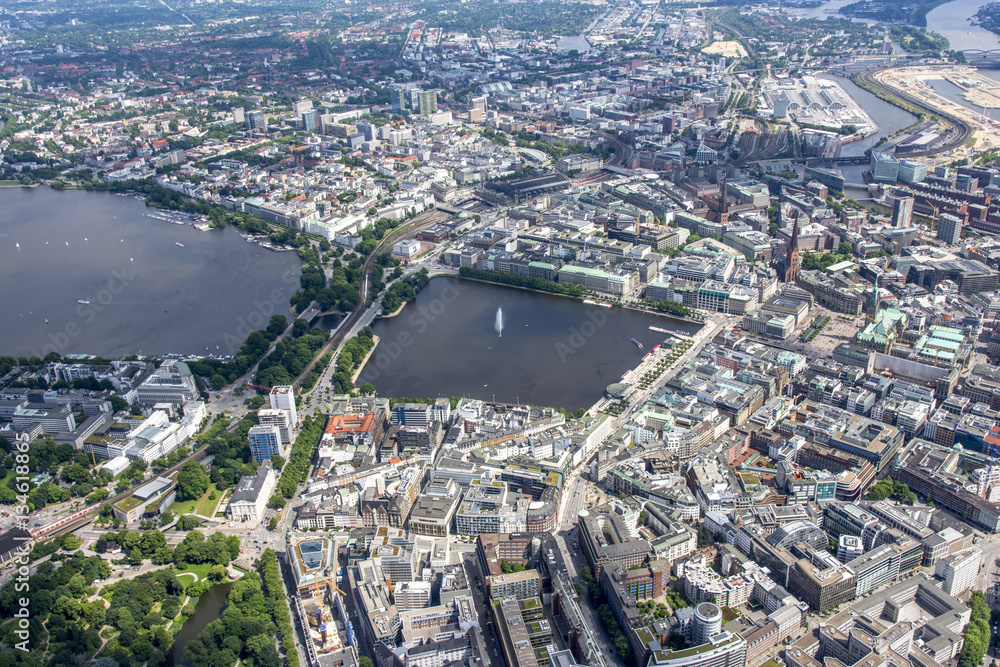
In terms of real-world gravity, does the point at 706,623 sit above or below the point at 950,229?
below

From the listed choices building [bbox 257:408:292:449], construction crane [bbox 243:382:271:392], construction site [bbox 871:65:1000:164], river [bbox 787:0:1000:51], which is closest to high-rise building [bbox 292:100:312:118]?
construction crane [bbox 243:382:271:392]

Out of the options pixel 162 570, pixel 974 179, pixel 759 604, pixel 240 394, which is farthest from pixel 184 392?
pixel 974 179

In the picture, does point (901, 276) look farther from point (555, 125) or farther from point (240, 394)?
point (555, 125)

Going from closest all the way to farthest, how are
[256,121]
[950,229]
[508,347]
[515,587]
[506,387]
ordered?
[515,587] → [506,387] → [508,347] → [950,229] → [256,121]

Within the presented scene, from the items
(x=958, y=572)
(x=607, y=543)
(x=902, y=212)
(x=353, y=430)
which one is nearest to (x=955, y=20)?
(x=902, y=212)

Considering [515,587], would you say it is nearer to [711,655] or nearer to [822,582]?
[711,655]

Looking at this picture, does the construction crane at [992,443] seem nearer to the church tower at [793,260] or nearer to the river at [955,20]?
the church tower at [793,260]

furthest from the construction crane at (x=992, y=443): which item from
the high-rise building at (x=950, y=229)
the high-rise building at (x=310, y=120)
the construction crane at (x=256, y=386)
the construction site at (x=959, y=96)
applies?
the high-rise building at (x=310, y=120)
